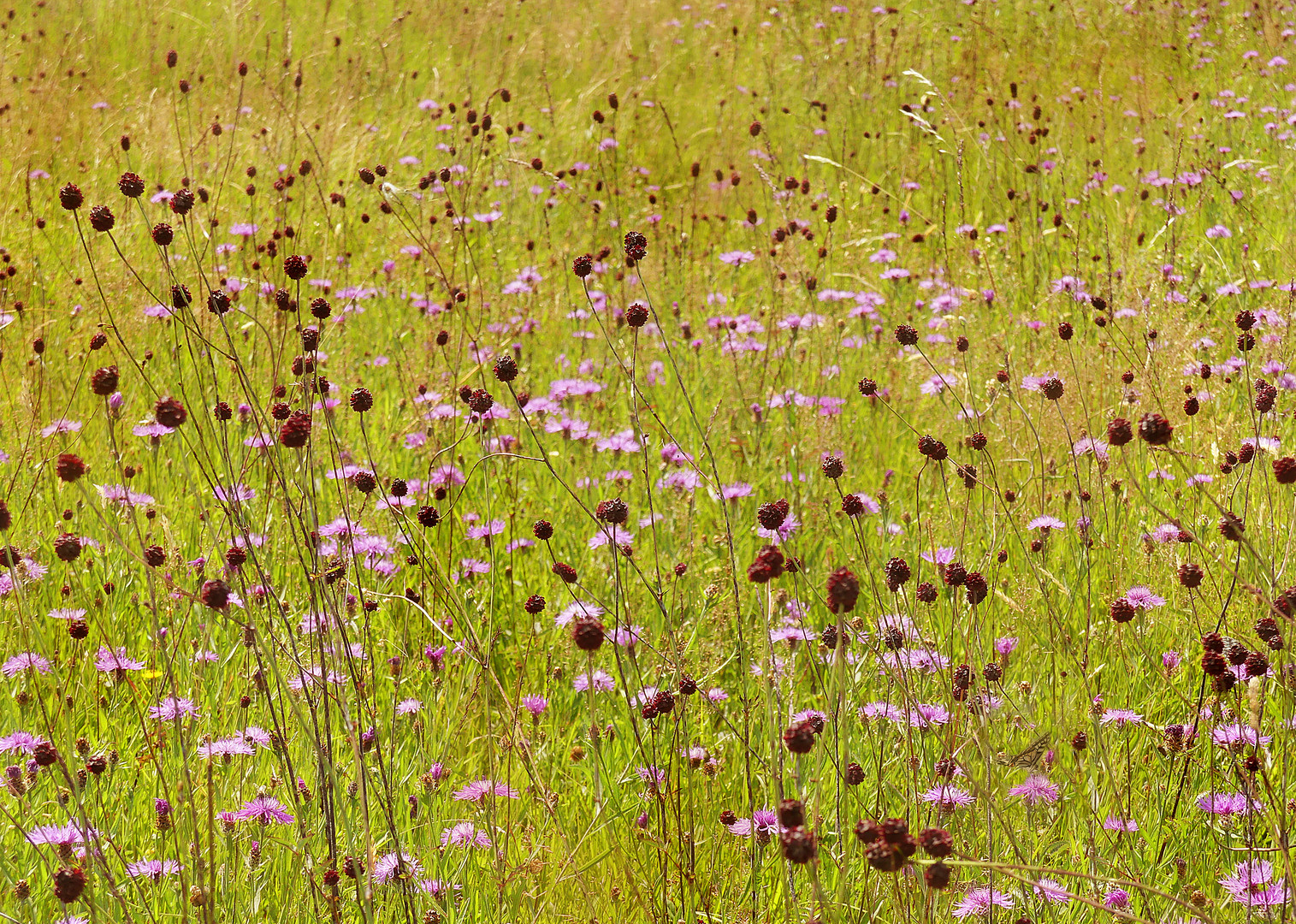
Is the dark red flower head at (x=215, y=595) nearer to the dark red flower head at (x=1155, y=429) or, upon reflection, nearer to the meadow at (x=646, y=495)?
the meadow at (x=646, y=495)

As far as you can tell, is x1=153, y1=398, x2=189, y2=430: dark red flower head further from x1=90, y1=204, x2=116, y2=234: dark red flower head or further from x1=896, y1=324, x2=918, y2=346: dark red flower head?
x1=896, y1=324, x2=918, y2=346: dark red flower head

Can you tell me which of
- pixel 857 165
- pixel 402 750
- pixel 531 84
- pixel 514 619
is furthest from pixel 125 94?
pixel 402 750

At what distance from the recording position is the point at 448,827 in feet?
5.80

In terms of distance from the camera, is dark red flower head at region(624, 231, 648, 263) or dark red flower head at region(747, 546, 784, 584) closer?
dark red flower head at region(747, 546, 784, 584)

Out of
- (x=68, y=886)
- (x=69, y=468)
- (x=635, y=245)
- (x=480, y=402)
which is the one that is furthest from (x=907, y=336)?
(x=68, y=886)

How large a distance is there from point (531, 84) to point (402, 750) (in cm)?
535

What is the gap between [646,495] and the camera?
2969 millimetres

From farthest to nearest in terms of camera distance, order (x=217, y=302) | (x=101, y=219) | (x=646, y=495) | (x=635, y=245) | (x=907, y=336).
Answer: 1. (x=646, y=495)
2. (x=907, y=336)
3. (x=635, y=245)
4. (x=101, y=219)
5. (x=217, y=302)

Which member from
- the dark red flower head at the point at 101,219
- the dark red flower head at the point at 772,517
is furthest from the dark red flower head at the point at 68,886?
the dark red flower head at the point at 101,219

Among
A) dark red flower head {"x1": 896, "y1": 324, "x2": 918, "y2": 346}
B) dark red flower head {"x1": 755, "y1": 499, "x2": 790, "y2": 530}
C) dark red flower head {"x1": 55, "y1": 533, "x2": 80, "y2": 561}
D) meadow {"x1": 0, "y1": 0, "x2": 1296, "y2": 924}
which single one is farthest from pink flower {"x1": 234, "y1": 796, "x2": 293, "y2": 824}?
dark red flower head {"x1": 896, "y1": 324, "x2": 918, "y2": 346}

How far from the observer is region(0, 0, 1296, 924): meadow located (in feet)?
4.97

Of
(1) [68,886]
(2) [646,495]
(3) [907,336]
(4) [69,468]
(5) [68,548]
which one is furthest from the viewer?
(2) [646,495]

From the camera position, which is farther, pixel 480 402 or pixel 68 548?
pixel 480 402

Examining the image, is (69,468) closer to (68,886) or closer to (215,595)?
(215,595)
